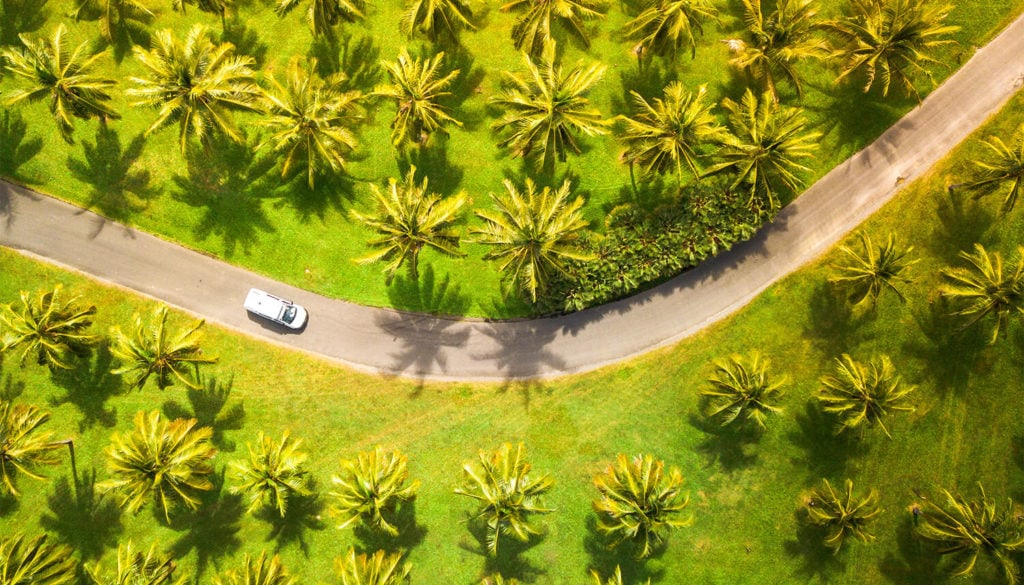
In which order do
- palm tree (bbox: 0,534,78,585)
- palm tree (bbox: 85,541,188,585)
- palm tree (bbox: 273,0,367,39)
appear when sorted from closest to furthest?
palm tree (bbox: 0,534,78,585), palm tree (bbox: 273,0,367,39), palm tree (bbox: 85,541,188,585)

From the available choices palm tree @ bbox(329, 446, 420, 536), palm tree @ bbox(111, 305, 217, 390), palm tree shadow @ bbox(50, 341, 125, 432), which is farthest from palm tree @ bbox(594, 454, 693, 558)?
palm tree shadow @ bbox(50, 341, 125, 432)

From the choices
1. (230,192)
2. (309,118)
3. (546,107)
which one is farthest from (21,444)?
(546,107)

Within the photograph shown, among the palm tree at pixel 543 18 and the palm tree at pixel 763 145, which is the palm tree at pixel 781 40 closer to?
the palm tree at pixel 763 145

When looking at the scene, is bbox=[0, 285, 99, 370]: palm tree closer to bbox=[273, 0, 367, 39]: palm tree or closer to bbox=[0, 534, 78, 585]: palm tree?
bbox=[0, 534, 78, 585]: palm tree

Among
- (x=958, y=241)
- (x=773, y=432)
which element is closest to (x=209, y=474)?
(x=773, y=432)

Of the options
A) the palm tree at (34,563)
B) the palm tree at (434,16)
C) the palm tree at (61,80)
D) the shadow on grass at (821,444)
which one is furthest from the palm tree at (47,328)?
the shadow on grass at (821,444)

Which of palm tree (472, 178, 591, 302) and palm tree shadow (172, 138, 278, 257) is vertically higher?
palm tree shadow (172, 138, 278, 257)

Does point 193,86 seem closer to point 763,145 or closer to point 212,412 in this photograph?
point 212,412
